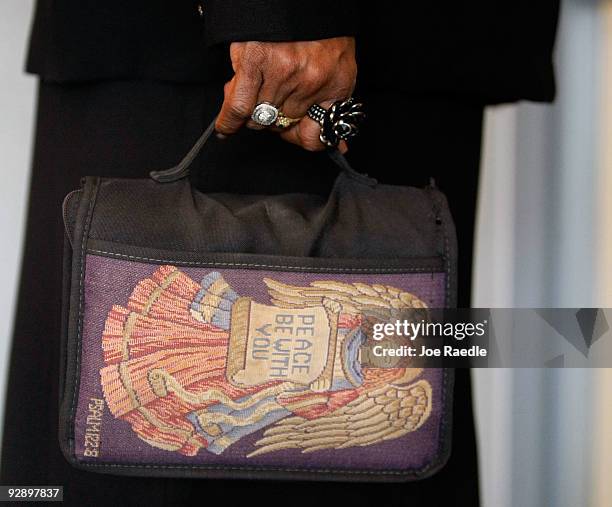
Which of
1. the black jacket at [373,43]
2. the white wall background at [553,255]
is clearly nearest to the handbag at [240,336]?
the black jacket at [373,43]

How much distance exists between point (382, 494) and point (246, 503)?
0.15 meters

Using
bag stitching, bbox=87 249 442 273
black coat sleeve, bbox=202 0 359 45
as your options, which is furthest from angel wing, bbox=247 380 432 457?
black coat sleeve, bbox=202 0 359 45

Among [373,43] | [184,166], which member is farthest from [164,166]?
[373,43]

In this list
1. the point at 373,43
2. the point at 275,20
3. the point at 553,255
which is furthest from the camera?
the point at 553,255

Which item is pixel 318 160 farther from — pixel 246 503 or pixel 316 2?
pixel 246 503

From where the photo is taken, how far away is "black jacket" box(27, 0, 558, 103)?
807 millimetres

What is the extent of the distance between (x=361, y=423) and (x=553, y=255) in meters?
1.01

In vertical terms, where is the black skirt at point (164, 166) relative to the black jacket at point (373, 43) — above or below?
below

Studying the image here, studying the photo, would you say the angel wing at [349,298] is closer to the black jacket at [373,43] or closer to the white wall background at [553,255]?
the black jacket at [373,43]

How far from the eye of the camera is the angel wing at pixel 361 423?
769 mm

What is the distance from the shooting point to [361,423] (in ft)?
2.55

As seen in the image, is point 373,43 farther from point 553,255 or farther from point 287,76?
point 553,255

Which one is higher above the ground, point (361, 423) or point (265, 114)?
point (265, 114)

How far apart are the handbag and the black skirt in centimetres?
6
